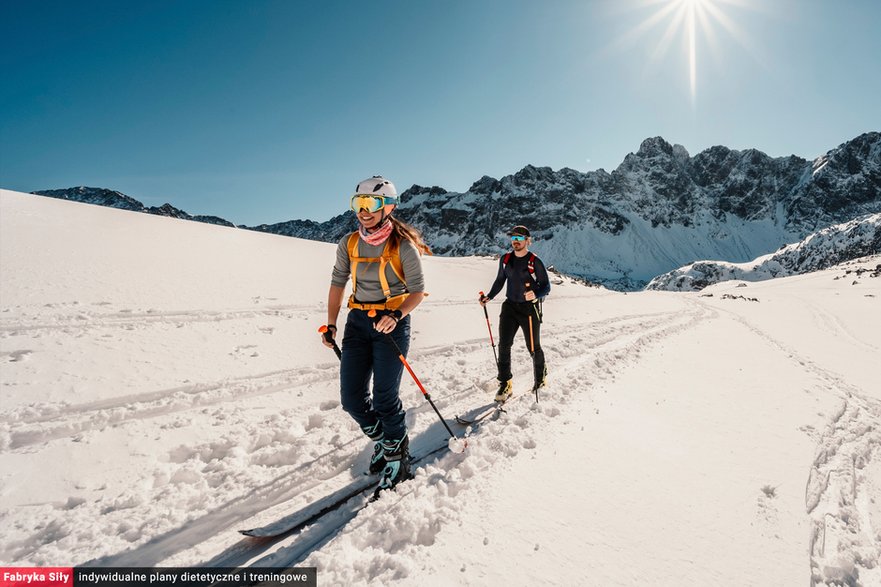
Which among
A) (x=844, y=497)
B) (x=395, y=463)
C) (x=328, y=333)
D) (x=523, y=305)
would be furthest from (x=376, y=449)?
(x=844, y=497)

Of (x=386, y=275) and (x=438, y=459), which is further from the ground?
(x=386, y=275)

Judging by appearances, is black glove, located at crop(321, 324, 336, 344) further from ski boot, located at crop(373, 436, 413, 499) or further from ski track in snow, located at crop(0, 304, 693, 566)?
ski track in snow, located at crop(0, 304, 693, 566)

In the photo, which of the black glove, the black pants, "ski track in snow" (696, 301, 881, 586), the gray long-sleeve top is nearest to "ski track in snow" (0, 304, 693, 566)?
Answer: the black pants

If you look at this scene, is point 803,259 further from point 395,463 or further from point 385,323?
point 385,323

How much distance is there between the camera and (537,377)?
6629 millimetres

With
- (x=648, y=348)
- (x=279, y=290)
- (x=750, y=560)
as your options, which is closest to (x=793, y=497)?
(x=750, y=560)

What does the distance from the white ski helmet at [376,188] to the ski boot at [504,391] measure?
12.7 ft

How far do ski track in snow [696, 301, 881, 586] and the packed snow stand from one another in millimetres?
26

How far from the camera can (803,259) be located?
136m

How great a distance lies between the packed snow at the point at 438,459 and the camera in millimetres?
2943

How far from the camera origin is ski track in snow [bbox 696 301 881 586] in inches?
113

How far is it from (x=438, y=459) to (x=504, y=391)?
2331 mm

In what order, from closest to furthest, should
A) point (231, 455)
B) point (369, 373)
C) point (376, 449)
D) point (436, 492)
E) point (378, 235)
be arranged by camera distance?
point (436, 492) < point (378, 235) < point (369, 373) < point (376, 449) < point (231, 455)

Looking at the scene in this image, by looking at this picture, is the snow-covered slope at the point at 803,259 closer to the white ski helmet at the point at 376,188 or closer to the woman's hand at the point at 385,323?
the white ski helmet at the point at 376,188
